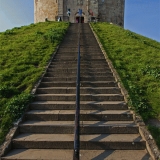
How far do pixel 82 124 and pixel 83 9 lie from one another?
24.9 m

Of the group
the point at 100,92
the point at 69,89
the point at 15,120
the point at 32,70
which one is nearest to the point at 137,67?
the point at 100,92

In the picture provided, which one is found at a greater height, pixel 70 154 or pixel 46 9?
pixel 46 9

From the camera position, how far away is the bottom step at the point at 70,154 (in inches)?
155

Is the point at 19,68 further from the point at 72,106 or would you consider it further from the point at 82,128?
the point at 82,128

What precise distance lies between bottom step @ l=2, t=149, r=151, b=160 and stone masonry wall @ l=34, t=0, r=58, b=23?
85.2 feet

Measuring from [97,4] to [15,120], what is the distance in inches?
996

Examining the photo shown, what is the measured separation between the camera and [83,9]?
91.5 ft

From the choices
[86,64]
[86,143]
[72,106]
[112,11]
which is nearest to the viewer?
[86,143]

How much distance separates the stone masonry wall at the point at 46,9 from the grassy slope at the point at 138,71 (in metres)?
17.1

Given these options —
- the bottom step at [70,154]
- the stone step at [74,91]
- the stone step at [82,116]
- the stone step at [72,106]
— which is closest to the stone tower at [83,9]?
the stone step at [74,91]

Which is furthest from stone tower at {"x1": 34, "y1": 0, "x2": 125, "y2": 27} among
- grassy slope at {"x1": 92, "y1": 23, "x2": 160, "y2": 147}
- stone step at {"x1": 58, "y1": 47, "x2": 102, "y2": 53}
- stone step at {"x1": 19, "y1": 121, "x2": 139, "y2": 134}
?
stone step at {"x1": 19, "y1": 121, "x2": 139, "y2": 134}

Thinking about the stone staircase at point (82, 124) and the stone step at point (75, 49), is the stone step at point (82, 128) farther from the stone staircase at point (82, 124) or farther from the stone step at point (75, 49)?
the stone step at point (75, 49)

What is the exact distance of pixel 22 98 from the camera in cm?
564

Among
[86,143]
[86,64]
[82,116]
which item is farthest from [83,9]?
[86,143]
